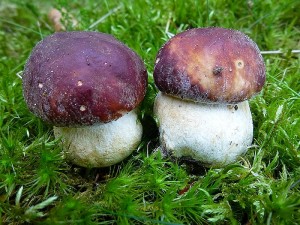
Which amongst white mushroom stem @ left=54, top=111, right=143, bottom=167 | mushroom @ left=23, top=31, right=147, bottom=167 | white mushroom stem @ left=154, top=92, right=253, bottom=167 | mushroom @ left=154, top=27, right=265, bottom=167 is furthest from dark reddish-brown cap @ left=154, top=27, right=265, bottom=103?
white mushroom stem @ left=54, top=111, right=143, bottom=167

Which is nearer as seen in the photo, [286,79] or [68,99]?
[68,99]

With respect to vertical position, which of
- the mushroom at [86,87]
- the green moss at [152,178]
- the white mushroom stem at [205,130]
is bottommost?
the green moss at [152,178]

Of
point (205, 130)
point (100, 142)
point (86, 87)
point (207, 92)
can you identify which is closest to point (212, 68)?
point (207, 92)

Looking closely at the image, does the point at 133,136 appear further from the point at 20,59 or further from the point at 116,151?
the point at 20,59

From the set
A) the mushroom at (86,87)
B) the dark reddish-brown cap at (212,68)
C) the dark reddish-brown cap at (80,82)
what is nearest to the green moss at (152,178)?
the mushroom at (86,87)

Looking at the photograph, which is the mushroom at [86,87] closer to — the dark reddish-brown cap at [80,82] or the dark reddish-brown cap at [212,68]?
the dark reddish-brown cap at [80,82]

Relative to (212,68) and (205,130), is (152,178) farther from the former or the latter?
(212,68)

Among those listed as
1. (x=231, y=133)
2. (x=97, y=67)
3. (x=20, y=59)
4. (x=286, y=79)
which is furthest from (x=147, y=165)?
(x=20, y=59)
